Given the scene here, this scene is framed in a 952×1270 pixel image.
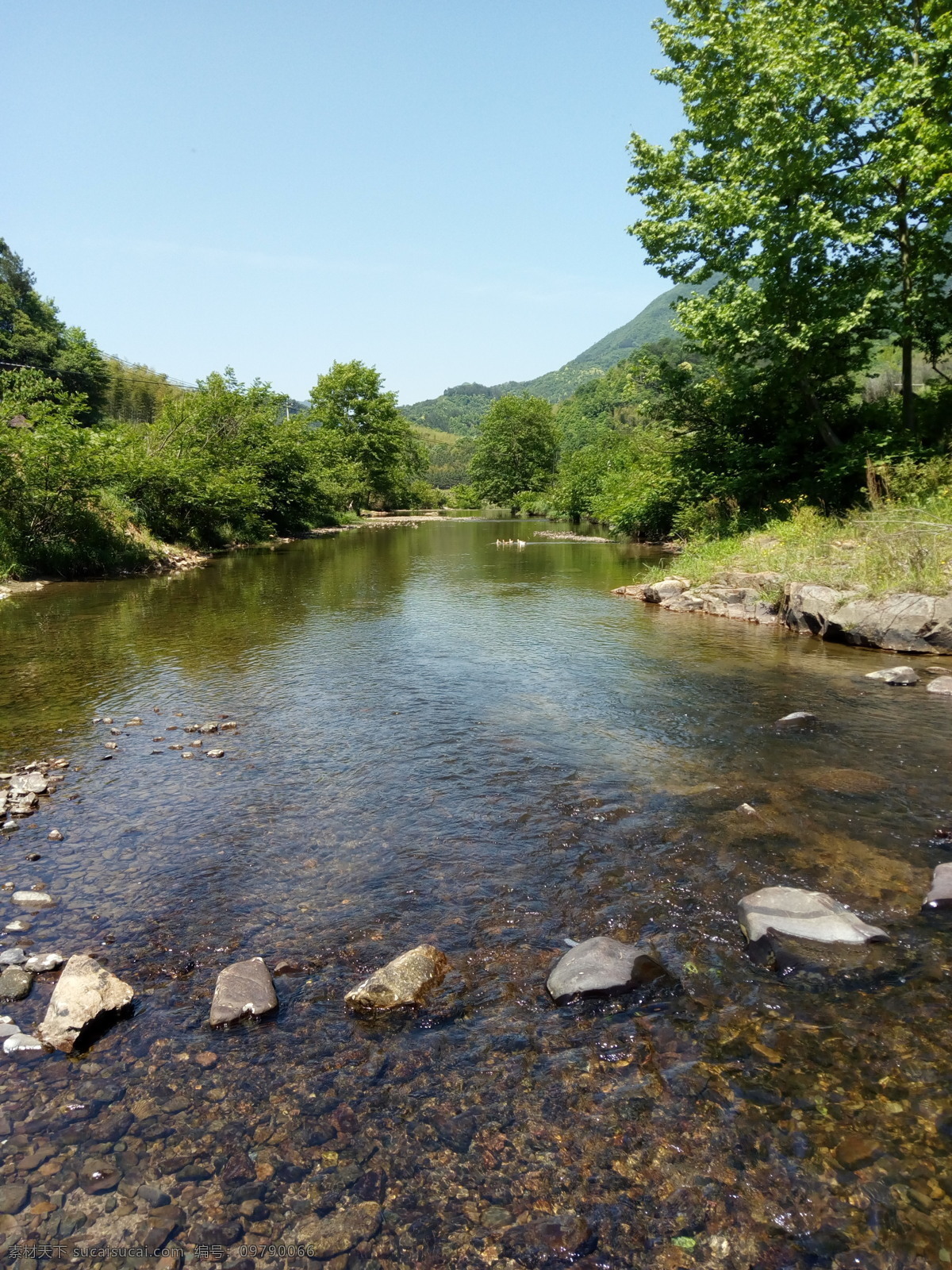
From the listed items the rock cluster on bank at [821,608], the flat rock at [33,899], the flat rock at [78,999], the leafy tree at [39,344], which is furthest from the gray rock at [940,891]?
the leafy tree at [39,344]

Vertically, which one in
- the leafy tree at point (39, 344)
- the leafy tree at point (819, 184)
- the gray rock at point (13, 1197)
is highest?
the leafy tree at point (39, 344)

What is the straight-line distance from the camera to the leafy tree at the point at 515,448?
94.2 meters

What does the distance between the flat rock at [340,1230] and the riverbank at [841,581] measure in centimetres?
1434

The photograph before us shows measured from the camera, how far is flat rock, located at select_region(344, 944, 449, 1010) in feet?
15.5

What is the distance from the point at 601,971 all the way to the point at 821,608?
13.3m

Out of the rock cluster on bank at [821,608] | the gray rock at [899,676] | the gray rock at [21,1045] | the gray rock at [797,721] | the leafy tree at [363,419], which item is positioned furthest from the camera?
the leafy tree at [363,419]

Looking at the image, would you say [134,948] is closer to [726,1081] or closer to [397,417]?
[726,1081]

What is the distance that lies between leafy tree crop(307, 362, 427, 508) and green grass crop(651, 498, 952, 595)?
61.7m

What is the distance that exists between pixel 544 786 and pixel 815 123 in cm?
2105

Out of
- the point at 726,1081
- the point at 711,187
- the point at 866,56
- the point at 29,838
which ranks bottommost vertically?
the point at 726,1081

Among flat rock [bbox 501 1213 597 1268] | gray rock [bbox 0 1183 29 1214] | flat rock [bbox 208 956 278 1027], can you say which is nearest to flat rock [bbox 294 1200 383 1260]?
flat rock [bbox 501 1213 597 1268]

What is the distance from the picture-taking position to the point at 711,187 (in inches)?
869

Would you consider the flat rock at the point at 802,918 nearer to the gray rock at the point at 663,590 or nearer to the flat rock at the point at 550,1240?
the flat rock at the point at 550,1240

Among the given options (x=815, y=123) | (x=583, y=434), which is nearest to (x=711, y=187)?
(x=815, y=123)
